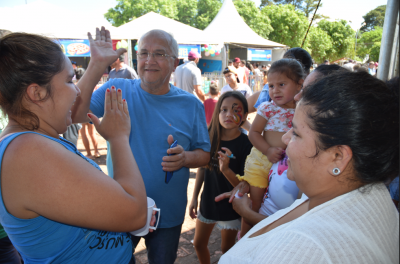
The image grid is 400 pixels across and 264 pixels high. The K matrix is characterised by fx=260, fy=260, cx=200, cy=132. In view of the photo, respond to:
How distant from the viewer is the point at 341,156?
3.14 feet

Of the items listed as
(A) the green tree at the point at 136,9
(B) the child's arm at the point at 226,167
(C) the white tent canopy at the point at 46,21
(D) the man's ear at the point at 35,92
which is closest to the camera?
(D) the man's ear at the point at 35,92

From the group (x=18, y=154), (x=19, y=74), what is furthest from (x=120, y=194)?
(x=19, y=74)

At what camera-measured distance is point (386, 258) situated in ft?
2.82

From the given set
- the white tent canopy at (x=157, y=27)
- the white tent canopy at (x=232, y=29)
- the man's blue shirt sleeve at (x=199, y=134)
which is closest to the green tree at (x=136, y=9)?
the white tent canopy at (x=232, y=29)

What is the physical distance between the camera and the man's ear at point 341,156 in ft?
3.07

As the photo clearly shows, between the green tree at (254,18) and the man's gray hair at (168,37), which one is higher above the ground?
the green tree at (254,18)

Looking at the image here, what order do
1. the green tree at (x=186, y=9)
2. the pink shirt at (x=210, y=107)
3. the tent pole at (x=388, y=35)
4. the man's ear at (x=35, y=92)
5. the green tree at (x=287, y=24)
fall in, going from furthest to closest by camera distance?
the green tree at (x=186, y=9), the green tree at (x=287, y=24), the pink shirt at (x=210, y=107), the tent pole at (x=388, y=35), the man's ear at (x=35, y=92)

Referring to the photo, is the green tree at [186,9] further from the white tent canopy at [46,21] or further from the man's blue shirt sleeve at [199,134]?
the man's blue shirt sleeve at [199,134]

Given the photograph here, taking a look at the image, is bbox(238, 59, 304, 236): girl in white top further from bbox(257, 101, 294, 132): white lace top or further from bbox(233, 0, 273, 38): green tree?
bbox(233, 0, 273, 38): green tree

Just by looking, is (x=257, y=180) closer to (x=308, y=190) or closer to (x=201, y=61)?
(x=308, y=190)

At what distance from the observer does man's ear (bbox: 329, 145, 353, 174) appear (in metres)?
0.94

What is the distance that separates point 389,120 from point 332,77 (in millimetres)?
244

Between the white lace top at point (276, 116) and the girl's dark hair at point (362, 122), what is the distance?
1.38 meters

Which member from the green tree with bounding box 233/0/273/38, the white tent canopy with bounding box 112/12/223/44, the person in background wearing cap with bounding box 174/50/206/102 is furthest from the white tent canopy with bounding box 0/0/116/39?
the green tree with bounding box 233/0/273/38
